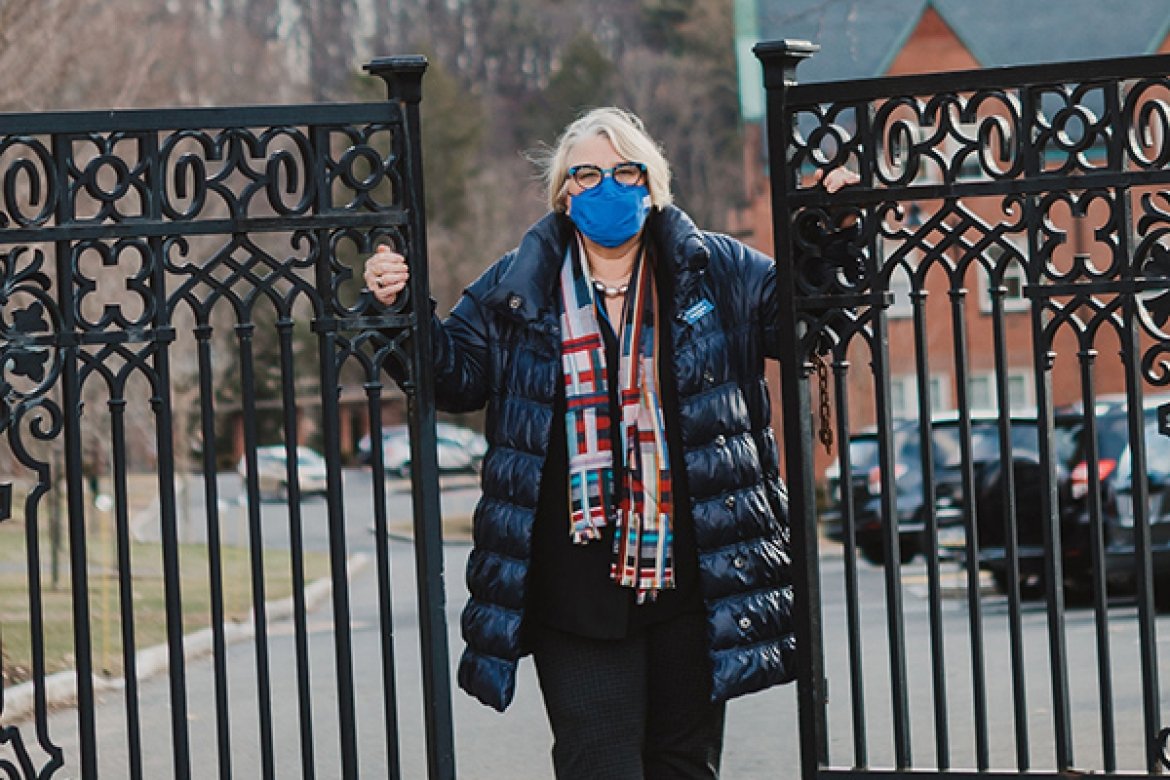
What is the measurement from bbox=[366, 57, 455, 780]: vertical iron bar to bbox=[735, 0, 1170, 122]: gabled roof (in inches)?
760

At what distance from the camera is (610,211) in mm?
4781

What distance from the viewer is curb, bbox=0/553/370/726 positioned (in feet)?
37.0

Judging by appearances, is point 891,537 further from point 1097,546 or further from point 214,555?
point 214,555

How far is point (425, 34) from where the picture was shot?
69625mm

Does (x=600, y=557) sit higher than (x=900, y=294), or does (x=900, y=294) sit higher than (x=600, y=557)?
(x=900, y=294)

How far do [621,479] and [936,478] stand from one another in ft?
37.1

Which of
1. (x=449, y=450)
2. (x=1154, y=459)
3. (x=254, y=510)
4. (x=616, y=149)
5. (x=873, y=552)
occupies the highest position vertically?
(x=616, y=149)

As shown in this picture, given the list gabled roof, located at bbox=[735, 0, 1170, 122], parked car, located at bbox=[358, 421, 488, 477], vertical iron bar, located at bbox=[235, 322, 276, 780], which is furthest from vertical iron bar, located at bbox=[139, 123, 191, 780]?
parked car, located at bbox=[358, 421, 488, 477]

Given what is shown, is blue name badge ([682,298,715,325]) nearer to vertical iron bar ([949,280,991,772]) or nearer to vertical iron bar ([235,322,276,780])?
vertical iron bar ([949,280,991,772])

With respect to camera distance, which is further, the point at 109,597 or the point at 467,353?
the point at 109,597

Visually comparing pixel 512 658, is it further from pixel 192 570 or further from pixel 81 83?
pixel 192 570

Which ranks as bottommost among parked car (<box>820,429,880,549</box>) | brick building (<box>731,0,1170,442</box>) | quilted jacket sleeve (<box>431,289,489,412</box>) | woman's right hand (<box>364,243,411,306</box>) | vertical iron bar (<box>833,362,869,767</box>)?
parked car (<box>820,429,880,549</box>)

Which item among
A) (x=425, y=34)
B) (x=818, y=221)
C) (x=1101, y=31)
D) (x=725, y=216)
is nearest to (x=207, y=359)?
(x=818, y=221)

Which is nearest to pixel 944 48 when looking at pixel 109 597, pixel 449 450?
pixel 109 597
